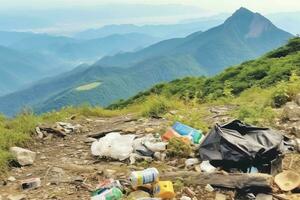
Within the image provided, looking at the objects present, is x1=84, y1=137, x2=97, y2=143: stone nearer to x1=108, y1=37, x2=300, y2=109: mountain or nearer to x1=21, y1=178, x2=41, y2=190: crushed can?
x1=21, y1=178, x2=41, y2=190: crushed can

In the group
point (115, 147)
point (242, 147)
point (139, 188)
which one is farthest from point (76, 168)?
point (242, 147)

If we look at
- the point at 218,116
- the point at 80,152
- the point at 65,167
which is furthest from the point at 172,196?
the point at 218,116

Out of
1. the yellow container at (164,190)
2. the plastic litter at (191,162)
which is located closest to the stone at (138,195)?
the yellow container at (164,190)

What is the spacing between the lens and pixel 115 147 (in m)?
8.09

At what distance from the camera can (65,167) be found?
25.6ft

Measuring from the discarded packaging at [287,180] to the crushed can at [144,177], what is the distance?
A: 5.16 feet

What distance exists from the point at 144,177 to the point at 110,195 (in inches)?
19.1

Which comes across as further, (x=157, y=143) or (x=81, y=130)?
(x=81, y=130)

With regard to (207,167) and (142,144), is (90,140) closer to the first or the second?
(142,144)

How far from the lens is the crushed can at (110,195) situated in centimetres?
627

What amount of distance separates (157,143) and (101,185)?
62.0 inches

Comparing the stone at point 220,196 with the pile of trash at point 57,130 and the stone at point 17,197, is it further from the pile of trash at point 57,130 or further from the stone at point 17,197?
the pile of trash at point 57,130

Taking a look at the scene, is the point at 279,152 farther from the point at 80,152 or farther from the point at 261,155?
the point at 80,152

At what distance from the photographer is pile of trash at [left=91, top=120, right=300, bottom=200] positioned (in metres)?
6.41
